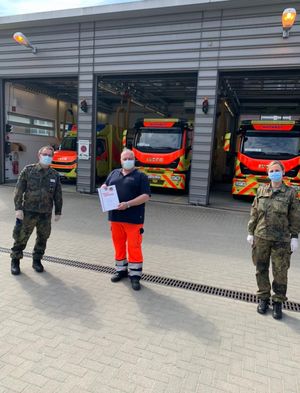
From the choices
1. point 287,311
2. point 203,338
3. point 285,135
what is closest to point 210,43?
point 285,135

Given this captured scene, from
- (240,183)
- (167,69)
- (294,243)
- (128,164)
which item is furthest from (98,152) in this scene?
(294,243)

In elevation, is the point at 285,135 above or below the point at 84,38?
below

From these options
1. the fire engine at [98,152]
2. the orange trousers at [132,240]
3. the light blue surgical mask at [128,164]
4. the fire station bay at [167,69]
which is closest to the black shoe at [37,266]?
the orange trousers at [132,240]

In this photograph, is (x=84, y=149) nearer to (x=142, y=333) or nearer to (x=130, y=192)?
(x=130, y=192)

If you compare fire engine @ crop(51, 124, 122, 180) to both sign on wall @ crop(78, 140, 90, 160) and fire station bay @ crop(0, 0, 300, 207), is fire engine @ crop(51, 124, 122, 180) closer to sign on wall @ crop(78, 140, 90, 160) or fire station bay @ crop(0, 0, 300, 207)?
fire station bay @ crop(0, 0, 300, 207)

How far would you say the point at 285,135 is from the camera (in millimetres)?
10078

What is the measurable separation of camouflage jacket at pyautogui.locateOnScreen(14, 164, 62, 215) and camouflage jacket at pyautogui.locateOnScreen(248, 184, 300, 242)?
283cm

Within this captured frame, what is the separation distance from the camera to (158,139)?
11.6 metres

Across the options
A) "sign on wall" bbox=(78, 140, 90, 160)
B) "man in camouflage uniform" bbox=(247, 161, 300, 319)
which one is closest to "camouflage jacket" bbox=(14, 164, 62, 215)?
"man in camouflage uniform" bbox=(247, 161, 300, 319)

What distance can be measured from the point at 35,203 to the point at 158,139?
7948mm

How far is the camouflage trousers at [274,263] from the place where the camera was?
3.51 metres

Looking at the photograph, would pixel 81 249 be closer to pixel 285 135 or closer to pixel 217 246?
pixel 217 246

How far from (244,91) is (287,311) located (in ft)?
46.0

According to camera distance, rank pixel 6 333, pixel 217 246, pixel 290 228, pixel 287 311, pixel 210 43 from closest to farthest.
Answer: pixel 6 333, pixel 290 228, pixel 287 311, pixel 217 246, pixel 210 43
